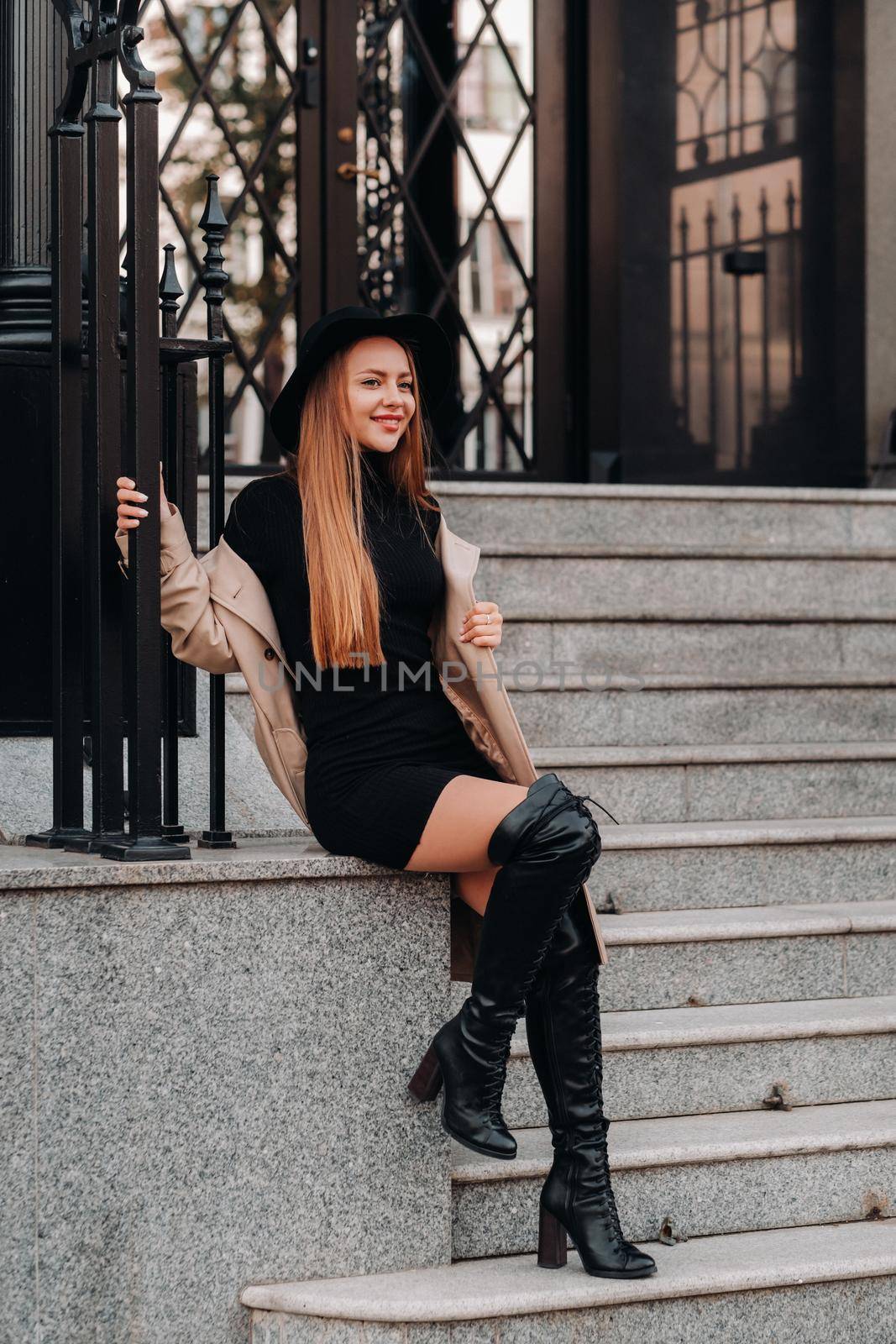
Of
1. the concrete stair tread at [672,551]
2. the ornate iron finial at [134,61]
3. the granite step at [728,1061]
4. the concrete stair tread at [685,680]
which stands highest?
the ornate iron finial at [134,61]

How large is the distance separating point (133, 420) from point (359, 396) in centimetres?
54

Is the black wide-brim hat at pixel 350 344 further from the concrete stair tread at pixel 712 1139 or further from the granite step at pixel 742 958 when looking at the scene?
the concrete stair tread at pixel 712 1139

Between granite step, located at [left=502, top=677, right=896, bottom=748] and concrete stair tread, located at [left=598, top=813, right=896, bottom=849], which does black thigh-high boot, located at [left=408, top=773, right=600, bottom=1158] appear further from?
granite step, located at [left=502, top=677, right=896, bottom=748]

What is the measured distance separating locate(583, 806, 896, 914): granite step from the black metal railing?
49.7 inches

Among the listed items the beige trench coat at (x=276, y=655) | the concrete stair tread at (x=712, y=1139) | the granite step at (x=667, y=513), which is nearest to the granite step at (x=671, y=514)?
the granite step at (x=667, y=513)

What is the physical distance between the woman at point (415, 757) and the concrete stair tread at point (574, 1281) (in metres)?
0.08

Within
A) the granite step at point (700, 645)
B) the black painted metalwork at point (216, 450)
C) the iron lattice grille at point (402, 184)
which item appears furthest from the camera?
the iron lattice grille at point (402, 184)

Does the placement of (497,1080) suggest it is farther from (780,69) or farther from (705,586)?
(780,69)

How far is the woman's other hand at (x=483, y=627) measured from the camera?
3.44m

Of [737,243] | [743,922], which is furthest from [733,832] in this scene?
[737,243]

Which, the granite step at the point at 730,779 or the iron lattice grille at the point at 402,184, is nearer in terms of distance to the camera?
the granite step at the point at 730,779

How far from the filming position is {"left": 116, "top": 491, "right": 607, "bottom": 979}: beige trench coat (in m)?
3.33

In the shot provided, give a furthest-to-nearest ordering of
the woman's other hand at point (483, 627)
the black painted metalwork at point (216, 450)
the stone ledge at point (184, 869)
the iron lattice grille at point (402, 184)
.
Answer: the iron lattice grille at point (402, 184) < the black painted metalwork at point (216, 450) < the woman's other hand at point (483, 627) < the stone ledge at point (184, 869)

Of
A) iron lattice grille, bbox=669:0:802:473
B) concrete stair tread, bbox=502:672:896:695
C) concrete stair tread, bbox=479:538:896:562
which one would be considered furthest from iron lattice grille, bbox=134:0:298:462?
concrete stair tread, bbox=502:672:896:695
